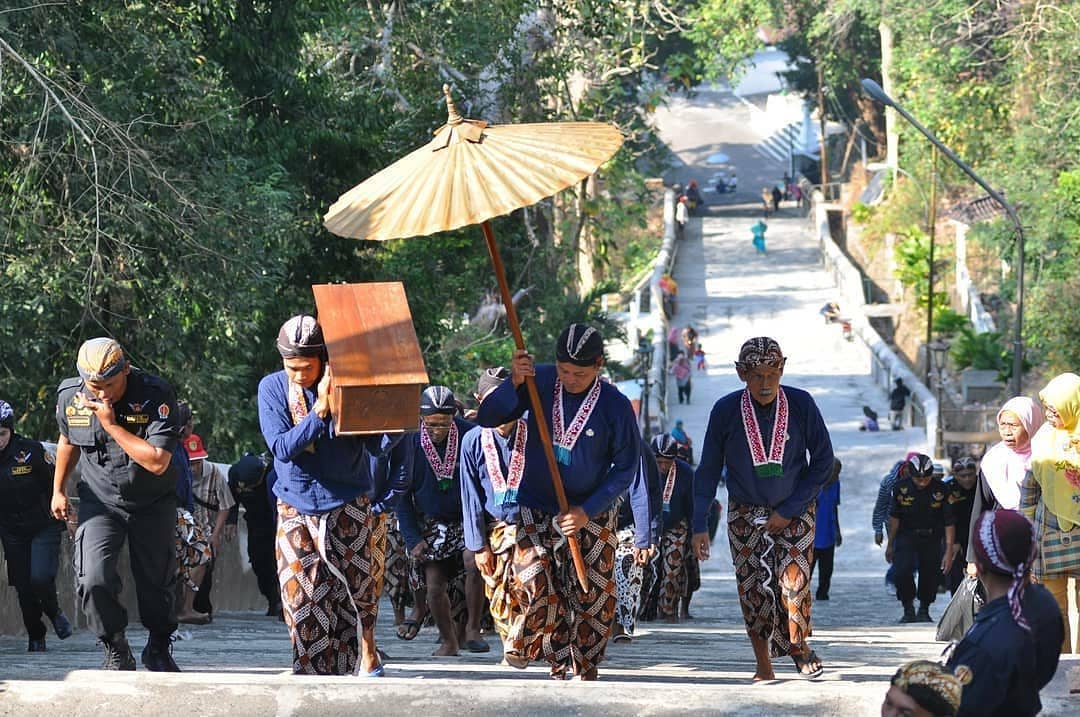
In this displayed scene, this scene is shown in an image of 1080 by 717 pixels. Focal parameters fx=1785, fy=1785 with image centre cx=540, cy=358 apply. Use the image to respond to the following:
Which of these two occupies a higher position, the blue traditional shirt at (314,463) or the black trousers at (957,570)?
the blue traditional shirt at (314,463)

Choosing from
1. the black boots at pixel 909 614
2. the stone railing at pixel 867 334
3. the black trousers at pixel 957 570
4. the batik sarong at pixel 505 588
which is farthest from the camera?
the stone railing at pixel 867 334

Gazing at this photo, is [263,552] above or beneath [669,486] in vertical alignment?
beneath

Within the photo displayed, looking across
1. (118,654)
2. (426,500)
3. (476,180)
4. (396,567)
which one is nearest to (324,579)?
(118,654)

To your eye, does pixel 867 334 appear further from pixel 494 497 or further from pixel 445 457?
pixel 494 497

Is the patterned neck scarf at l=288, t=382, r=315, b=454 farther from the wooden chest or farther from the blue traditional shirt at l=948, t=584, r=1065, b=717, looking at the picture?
the blue traditional shirt at l=948, t=584, r=1065, b=717

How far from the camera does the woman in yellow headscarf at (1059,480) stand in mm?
8680

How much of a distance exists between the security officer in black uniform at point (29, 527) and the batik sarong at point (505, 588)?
2.95m

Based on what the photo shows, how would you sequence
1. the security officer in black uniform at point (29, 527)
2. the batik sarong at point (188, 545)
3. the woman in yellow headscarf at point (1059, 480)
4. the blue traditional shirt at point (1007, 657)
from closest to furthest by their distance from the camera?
the blue traditional shirt at point (1007, 657) → the woman in yellow headscarf at point (1059, 480) → the security officer in black uniform at point (29, 527) → the batik sarong at point (188, 545)

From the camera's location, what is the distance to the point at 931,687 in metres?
4.96

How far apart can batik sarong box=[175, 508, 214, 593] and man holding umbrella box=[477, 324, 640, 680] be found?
330 centimetres

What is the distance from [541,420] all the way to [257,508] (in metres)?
5.38

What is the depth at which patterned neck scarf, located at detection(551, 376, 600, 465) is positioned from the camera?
26.8ft

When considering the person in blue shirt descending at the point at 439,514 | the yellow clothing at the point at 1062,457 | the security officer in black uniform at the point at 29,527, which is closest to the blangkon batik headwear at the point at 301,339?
the security officer in black uniform at the point at 29,527

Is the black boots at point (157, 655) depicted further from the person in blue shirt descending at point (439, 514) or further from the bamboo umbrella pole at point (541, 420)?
the person in blue shirt descending at point (439, 514)
